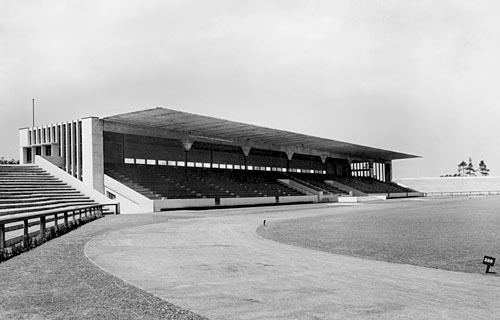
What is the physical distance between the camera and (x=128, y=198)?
36844 millimetres

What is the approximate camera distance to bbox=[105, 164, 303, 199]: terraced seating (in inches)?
1565

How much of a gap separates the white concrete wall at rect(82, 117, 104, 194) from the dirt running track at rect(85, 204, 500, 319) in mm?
25517

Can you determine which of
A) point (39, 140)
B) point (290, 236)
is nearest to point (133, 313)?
point (290, 236)

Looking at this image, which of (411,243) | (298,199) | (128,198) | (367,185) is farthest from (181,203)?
(367,185)

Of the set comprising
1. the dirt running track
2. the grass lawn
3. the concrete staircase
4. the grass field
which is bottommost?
the grass field

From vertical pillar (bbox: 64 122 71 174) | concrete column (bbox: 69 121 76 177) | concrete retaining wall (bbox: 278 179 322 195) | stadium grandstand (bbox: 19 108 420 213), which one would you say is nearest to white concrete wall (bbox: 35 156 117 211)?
stadium grandstand (bbox: 19 108 420 213)

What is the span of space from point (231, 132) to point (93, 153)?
1511cm

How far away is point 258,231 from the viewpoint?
58.2 ft

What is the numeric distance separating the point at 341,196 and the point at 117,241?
51.4m

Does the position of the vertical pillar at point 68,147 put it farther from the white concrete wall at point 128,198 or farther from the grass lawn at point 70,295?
the grass lawn at point 70,295

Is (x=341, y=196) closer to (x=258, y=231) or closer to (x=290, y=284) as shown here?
(x=258, y=231)

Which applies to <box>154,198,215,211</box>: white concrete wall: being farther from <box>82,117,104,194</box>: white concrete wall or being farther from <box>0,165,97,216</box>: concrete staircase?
<box>0,165,97,216</box>: concrete staircase

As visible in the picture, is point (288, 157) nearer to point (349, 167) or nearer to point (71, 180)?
point (349, 167)

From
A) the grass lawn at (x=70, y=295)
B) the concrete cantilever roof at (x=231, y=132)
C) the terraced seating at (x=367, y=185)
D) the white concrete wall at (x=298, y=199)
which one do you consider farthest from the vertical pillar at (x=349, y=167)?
the grass lawn at (x=70, y=295)
